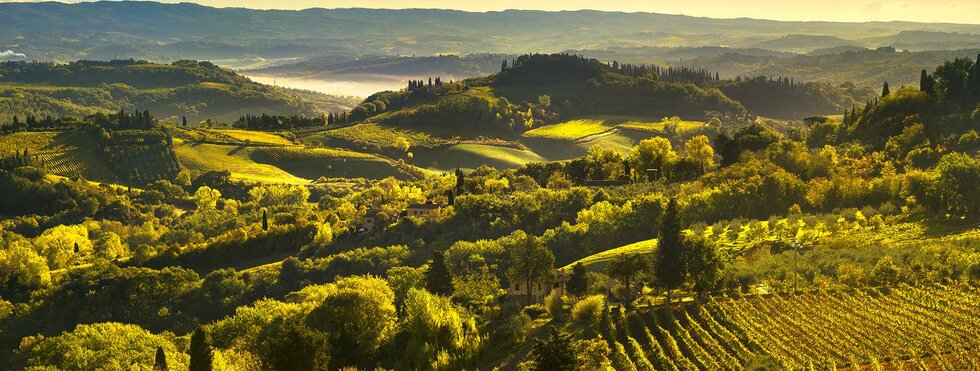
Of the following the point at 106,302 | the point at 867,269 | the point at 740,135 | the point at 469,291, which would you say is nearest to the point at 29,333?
the point at 106,302

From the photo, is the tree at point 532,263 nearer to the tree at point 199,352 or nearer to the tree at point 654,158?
the tree at point 199,352

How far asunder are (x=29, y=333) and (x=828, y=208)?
75.6 metres

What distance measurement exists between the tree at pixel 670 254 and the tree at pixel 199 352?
27.6 meters

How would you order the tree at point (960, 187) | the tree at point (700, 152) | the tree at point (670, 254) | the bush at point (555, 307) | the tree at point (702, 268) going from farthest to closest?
the tree at point (700, 152)
the tree at point (960, 187)
the tree at point (670, 254)
the bush at point (555, 307)
the tree at point (702, 268)

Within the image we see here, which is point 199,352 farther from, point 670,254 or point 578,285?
point 670,254

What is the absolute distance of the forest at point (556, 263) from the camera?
51.6 m

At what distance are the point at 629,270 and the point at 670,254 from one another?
3.23m

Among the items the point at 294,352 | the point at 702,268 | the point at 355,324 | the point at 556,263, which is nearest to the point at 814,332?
the point at 702,268

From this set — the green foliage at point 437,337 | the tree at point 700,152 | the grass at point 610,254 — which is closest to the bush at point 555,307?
the green foliage at point 437,337

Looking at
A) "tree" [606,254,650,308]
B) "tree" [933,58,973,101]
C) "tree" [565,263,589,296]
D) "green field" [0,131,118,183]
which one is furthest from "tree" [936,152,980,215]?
"green field" [0,131,118,183]

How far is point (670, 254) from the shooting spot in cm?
6075

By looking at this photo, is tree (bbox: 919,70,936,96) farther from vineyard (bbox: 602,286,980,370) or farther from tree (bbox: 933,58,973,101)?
vineyard (bbox: 602,286,980,370)

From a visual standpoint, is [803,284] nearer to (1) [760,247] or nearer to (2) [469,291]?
(1) [760,247]

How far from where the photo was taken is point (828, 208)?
90.9 metres
